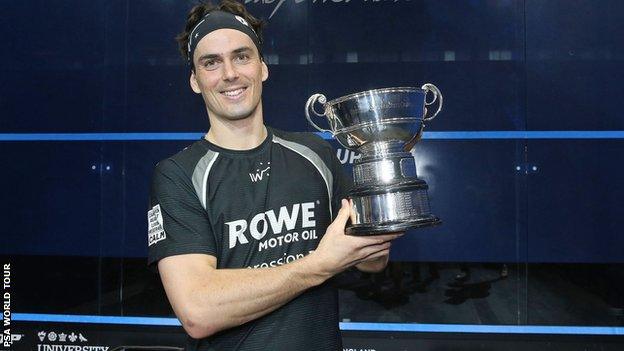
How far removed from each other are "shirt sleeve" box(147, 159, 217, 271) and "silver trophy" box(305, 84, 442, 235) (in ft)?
1.03

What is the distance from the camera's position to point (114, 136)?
337 centimetres

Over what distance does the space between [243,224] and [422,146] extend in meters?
1.92

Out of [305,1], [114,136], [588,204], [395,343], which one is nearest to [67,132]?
[114,136]

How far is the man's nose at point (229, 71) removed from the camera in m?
1.46

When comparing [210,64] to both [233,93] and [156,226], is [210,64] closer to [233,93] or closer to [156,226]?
[233,93]

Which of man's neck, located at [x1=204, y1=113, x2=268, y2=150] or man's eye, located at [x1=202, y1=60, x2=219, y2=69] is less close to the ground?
man's eye, located at [x1=202, y1=60, x2=219, y2=69]

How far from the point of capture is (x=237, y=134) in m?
1.53

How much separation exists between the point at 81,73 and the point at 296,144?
2.15 meters

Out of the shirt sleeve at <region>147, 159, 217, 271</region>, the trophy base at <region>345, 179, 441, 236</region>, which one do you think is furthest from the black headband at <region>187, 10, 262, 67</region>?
the trophy base at <region>345, 179, 441, 236</region>

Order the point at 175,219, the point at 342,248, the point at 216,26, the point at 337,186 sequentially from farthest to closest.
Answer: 1. the point at 337,186
2. the point at 216,26
3. the point at 175,219
4. the point at 342,248

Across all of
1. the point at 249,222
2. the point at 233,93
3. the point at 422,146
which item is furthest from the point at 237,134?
the point at 422,146

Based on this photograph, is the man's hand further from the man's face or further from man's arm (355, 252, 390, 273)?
the man's face

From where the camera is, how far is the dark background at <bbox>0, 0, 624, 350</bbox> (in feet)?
10.3

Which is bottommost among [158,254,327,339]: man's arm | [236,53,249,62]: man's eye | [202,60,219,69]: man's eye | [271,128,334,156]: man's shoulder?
[158,254,327,339]: man's arm
